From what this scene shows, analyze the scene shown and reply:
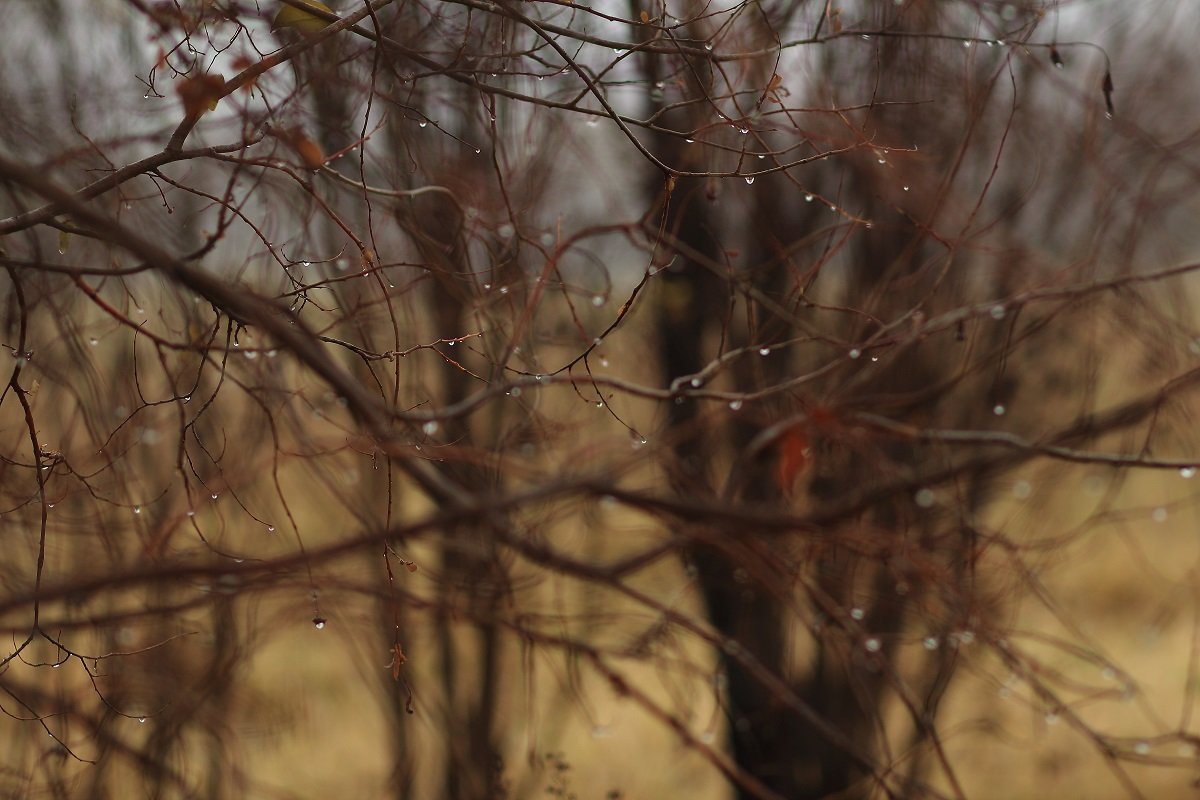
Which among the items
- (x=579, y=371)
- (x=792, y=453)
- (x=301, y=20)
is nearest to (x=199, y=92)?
(x=301, y=20)

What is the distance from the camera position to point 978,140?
12.6ft

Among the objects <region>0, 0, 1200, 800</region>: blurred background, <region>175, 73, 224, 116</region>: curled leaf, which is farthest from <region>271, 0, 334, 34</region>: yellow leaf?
<region>175, 73, 224, 116</region>: curled leaf

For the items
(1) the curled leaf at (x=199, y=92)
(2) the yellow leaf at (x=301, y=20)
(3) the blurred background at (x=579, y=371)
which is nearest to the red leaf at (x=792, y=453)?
(3) the blurred background at (x=579, y=371)

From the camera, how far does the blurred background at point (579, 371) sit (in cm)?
200

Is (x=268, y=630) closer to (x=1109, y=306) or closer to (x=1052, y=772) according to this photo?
(x=1109, y=306)

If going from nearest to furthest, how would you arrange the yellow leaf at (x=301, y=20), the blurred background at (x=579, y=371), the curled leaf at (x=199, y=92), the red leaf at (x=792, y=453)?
the curled leaf at (x=199, y=92) → the yellow leaf at (x=301, y=20) → the blurred background at (x=579, y=371) → the red leaf at (x=792, y=453)

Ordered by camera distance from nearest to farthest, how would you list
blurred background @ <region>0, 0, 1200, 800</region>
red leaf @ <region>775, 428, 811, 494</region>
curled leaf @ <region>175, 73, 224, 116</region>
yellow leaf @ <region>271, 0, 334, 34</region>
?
curled leaf @ <region>175, 73, 224, 116</region>, yellow leaf @ <region>271, 0, 334, 34</region>, blurred background @ <region>0, 0, 1200, 800</region>, red leaf @ <region>775, 428, 811, 494</region>

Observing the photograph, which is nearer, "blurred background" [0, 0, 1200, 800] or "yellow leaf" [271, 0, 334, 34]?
"yellow leaf" [271, 0, 334, 34]

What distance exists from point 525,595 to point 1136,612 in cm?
476

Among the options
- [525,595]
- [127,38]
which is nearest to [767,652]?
[525,595]

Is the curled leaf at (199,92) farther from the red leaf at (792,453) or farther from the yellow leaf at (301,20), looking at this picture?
the red leaf at (792,453)

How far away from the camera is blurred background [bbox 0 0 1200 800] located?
2.00m

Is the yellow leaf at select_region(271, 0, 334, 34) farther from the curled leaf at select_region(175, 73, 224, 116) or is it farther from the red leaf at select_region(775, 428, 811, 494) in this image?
the red leaf at select_region(775, 428, 811, 494)

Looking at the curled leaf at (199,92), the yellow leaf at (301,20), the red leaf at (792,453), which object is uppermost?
the red leaf at (792,453)
